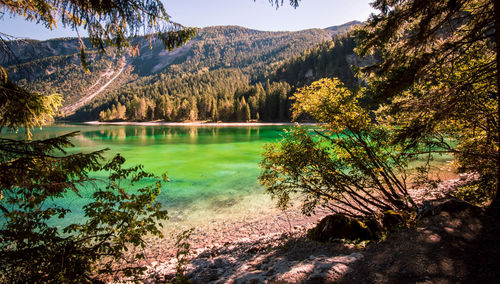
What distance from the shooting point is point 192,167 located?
2252 cm

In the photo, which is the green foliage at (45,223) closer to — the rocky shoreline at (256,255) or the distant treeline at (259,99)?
the rocky shoreline at (256,255)

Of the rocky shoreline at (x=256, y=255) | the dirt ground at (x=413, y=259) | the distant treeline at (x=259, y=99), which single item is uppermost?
the distant treeline at (x=259, y=99)

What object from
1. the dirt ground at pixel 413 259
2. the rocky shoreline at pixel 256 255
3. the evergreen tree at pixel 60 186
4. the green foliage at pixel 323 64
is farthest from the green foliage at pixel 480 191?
the green foliage at pixel 323 64

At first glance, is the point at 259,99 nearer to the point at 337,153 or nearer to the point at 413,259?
the point at 337,153

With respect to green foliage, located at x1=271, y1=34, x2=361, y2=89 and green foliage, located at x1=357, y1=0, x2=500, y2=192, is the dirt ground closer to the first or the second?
green foliage, located at x1=357, y1=0, x2=500, y2=192

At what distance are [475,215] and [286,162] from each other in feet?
13.7

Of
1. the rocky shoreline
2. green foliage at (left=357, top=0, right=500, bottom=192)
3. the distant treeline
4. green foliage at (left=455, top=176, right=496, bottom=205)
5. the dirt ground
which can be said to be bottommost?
the rocky shoreline

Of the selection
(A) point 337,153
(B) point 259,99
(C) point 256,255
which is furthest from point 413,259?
(B) point 259,99

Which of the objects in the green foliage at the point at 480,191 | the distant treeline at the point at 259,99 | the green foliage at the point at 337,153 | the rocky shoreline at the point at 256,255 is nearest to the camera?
the rocky shoreline at the point at 256,255

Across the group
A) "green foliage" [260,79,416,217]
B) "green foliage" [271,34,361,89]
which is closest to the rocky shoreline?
"green foliage" [260,79,416,217]

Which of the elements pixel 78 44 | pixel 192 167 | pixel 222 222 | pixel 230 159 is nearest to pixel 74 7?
pixel 78 44

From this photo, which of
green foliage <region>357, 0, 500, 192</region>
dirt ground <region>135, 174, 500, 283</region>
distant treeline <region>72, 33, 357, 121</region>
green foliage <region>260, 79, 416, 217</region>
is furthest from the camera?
distant treeline <region>72, 33, 357, 121</region>

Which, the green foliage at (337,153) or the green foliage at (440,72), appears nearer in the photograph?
the green foliage at (440,72)

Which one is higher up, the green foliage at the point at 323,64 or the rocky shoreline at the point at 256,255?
the green foliage at the point at 323,64
